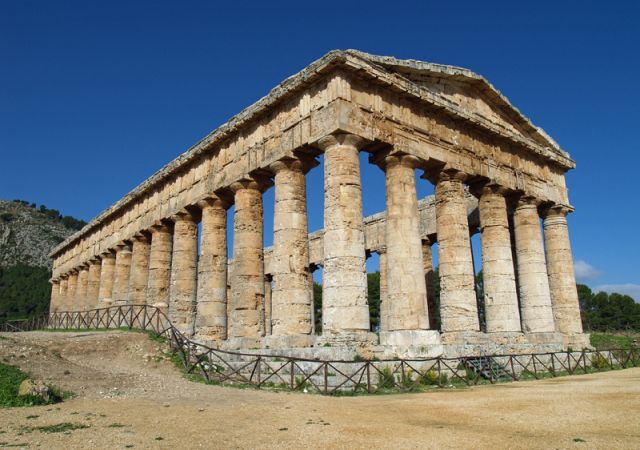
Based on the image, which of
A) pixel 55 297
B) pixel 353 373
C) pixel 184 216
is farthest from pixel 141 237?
pixel 55 297

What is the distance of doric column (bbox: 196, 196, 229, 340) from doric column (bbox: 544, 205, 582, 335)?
51.2 ft

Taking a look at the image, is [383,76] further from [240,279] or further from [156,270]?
[156,270]

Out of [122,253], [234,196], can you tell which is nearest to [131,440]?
[234,196]

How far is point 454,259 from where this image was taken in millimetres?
18922

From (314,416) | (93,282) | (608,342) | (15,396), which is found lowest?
(314,416)

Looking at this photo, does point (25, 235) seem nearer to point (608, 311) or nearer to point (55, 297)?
point (55, 297)

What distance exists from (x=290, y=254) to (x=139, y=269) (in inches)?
590

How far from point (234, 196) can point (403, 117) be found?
8.45 m

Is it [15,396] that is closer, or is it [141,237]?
[15,396]

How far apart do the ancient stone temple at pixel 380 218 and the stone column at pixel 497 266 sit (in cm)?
5

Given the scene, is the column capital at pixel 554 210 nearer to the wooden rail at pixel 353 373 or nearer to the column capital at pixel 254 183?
the wooden rail at pixel 353 373

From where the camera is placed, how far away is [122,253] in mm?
31297

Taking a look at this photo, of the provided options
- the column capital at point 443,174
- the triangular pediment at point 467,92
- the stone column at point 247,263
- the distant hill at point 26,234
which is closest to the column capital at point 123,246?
the stone column at point 247,263

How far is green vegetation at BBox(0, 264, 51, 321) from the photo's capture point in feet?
232
